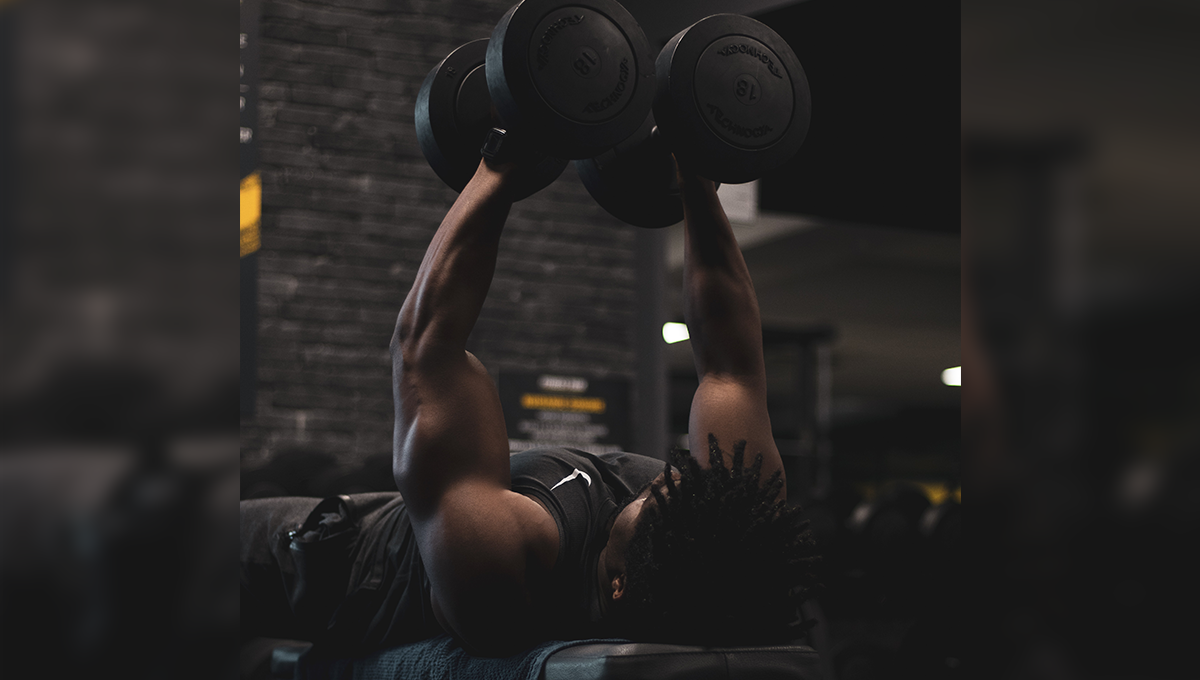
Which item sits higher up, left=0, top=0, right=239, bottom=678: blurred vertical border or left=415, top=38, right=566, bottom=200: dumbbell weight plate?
left=415, top=38, right=566, bottom=200: dumbbell weight plate

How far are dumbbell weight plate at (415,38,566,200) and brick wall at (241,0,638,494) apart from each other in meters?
1.79

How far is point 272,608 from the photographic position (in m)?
2.13

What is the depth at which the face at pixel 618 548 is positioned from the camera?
1481mm

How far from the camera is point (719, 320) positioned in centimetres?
175

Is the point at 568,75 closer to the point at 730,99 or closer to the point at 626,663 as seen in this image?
the point at 730,99

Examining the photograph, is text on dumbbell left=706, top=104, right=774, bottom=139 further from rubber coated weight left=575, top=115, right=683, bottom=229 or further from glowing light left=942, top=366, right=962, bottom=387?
glowing light left=942, top=366, right=962, bottom=387

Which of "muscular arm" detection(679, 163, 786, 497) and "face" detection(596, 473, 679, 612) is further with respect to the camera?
"muscular arm" detection(679, 163, 786, 497)

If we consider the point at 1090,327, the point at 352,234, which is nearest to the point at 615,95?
the point at 1090,327

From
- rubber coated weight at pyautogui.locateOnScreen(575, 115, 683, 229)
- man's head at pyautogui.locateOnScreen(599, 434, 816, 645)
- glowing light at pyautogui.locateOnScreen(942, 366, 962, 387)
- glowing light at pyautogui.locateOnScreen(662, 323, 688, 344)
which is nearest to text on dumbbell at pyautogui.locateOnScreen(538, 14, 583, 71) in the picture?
rubber coated weight at pyautogui.locateOnScreen(575, 115, 683, 229)

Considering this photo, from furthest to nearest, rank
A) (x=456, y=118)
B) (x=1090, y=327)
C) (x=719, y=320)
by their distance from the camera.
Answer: (x=719, y=320), (x=456, y=118), (x=1090, y=327)

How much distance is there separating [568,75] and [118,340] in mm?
1154

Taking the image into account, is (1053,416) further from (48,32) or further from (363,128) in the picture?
(363,128)

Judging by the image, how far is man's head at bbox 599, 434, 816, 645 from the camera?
132cm

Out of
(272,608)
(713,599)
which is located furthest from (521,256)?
(713,599)
